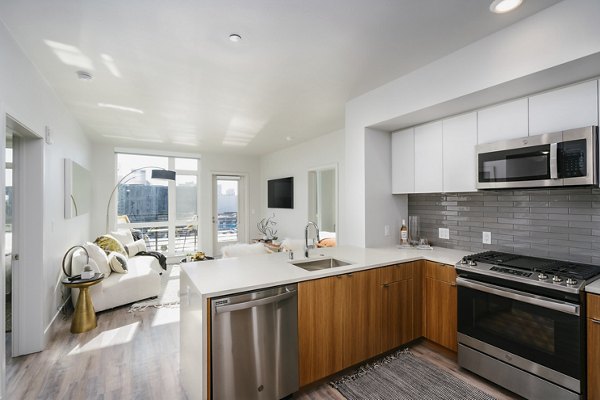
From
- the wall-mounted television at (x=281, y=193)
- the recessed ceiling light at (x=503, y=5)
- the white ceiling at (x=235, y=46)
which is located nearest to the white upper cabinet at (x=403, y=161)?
the white ceiling at (x=235, y=46)

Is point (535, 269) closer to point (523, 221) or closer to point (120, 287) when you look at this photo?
point (523, 221)

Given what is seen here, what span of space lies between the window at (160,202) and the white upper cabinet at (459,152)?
217 inches

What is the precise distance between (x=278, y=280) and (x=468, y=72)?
211cm

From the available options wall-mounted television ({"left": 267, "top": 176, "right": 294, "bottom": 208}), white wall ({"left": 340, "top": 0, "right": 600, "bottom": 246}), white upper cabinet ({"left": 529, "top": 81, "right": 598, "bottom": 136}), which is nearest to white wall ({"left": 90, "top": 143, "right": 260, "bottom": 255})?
wall-mounted television ({"left": 267, "top": 176, "right": 294, "bottom": 208})

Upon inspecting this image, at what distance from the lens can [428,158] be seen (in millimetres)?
2852

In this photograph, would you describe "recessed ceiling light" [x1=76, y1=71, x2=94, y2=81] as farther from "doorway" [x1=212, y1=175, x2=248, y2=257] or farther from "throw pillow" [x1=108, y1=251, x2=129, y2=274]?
"doorway" [x1=212, y1=175, x2=248, y2=257]

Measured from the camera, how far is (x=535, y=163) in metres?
2.02

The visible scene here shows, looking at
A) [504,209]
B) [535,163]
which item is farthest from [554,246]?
[535,163]

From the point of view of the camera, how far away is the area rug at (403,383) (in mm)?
2021

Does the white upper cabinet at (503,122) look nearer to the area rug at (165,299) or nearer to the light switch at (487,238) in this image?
the light switch at (487,238)

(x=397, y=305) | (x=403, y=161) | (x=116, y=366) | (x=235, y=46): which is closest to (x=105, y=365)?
(x=116, y=366)

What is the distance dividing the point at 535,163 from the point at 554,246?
761mm

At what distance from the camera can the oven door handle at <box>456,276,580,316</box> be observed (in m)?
1.68

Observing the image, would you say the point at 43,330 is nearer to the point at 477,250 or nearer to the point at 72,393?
the point at 72,393
